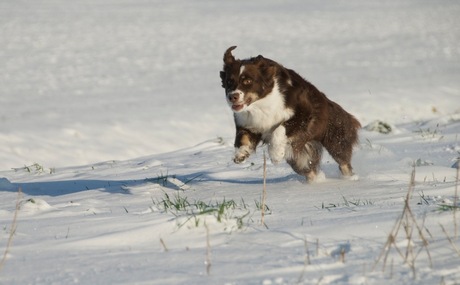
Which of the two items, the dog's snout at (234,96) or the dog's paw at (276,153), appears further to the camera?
the dog's paw at (276,153)

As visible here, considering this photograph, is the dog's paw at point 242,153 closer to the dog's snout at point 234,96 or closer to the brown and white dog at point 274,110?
the brown and white dog at point 274,110

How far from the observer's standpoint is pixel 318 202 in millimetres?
5504

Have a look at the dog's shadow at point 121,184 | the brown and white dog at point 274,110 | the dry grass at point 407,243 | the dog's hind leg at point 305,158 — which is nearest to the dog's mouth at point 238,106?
the brown and white dog at point 274,110

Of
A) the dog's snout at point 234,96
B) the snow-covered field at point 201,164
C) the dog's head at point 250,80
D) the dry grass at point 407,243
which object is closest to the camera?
the dry grass at point 407,243

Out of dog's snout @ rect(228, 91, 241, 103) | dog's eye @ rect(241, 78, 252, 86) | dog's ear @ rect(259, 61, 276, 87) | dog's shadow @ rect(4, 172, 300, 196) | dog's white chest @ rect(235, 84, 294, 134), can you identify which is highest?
dog's ear @ rect(259, 61, 276, 87)

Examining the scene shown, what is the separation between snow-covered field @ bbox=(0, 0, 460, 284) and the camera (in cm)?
369

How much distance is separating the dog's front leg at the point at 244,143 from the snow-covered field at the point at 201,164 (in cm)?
25

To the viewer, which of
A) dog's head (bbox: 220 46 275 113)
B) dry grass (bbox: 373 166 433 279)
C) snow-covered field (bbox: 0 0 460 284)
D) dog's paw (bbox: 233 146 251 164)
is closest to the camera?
dry grass (bbox: 373 166 433 279)

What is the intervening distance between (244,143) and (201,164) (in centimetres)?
174

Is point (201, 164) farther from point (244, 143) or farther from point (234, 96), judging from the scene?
point (234, 96)

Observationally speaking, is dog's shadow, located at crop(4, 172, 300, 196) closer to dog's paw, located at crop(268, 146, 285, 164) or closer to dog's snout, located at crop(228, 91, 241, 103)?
dog's paw, located at crop(268, 146, 285, 164)

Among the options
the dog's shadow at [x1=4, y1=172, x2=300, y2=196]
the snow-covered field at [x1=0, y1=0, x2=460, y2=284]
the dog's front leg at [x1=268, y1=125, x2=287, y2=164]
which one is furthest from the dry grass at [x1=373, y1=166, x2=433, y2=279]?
the dog's shadow at [x1=4, y1=172, x2=300, y2=196]

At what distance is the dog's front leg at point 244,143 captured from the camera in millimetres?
6992

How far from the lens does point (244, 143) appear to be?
23.1 feet
